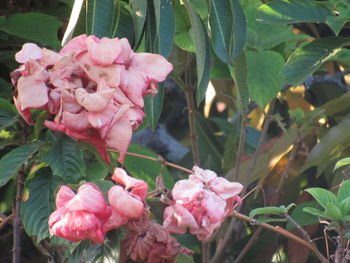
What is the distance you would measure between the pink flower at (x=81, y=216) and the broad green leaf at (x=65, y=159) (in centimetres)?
24

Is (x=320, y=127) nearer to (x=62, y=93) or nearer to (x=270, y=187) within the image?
(x=270, y=187)

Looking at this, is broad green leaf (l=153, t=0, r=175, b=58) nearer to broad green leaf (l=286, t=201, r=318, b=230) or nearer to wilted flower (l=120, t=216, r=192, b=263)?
wilted flower (l=120, t=216, r=192, b=263)

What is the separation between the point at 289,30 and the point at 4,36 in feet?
2.01

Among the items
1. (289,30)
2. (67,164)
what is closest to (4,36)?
(67,164)

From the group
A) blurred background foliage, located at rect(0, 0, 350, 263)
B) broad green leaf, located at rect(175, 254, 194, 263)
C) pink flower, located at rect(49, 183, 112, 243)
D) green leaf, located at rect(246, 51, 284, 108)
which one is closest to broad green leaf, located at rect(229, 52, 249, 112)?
blurred background foliage, located at rect(0, 0, 350, 263)

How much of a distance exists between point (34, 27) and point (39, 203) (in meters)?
0.40

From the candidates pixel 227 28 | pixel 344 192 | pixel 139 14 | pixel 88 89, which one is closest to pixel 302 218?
pixel 344 192

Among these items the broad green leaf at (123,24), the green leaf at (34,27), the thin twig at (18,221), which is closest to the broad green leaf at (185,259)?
the thin twig at (18,221)

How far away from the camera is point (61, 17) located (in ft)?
5.90

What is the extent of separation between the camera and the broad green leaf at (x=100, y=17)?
1.32m

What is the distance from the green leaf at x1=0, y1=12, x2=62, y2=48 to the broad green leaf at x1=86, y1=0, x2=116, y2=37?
1.08 feet

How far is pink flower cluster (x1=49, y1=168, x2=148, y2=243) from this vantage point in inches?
44.4

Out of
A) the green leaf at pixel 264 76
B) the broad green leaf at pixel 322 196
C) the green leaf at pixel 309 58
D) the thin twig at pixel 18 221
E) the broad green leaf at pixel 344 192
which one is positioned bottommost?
the thin twig at pixel 18 221

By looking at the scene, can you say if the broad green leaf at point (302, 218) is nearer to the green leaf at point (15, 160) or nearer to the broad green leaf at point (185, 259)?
the broad green leaf at point (185, 259)
